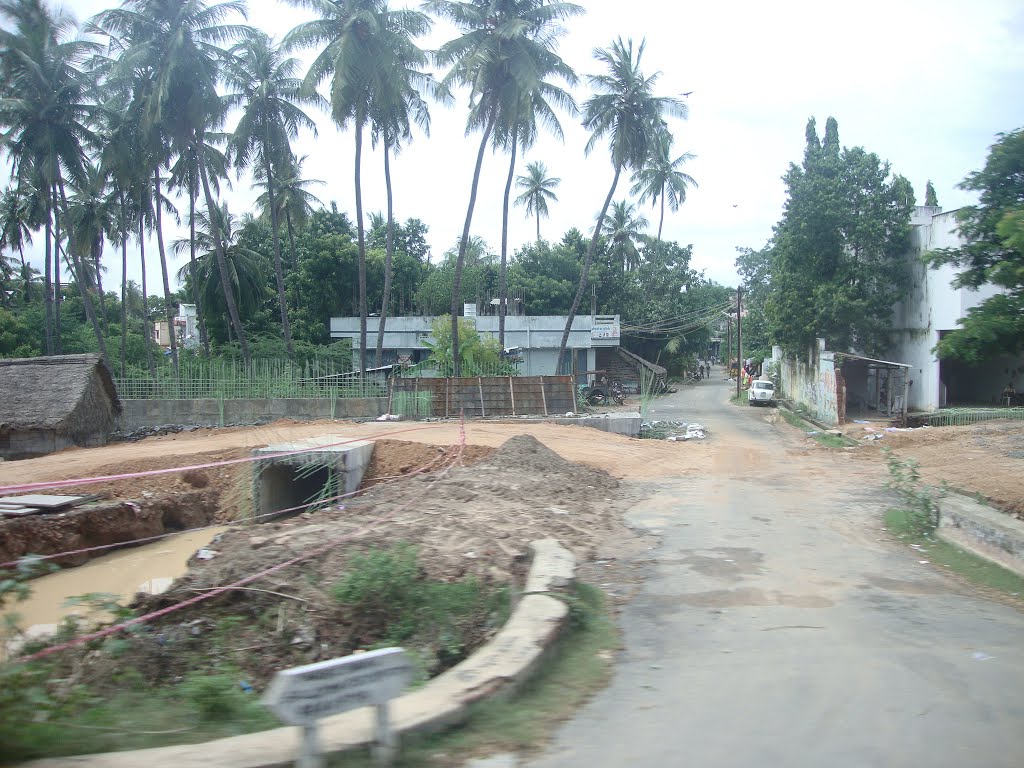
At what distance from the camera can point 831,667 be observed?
4945 mm

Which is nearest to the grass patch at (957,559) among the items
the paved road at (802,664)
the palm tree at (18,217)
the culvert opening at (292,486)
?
the paved road at (802,664)

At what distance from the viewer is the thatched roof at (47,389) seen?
21.5 m

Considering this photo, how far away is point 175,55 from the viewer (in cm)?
2653

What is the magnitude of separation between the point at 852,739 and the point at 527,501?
270 inches

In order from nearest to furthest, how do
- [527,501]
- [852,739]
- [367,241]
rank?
[852,739]
[527,501]
[367,241]

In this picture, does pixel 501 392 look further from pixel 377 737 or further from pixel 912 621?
pixel 377 737

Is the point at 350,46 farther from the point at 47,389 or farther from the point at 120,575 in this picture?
the point at 120,575

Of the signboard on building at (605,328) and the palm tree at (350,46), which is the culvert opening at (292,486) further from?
the signboard on building at (605,328)

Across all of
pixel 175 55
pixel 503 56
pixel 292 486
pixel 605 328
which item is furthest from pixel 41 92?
pixel 605 328

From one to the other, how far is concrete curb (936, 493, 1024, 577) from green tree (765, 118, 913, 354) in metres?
23.6

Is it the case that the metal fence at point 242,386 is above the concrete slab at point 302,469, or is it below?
above

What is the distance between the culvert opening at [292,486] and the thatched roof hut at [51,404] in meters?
9.25

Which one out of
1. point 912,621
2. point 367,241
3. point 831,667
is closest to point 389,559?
point 831,667

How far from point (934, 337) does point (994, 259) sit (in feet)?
68.1
